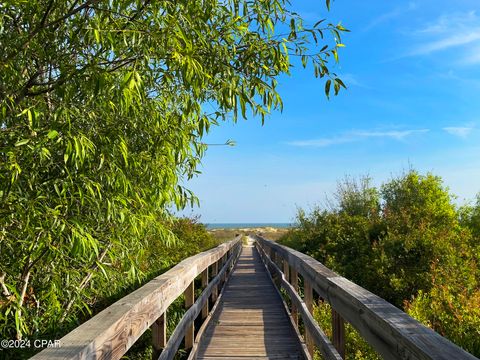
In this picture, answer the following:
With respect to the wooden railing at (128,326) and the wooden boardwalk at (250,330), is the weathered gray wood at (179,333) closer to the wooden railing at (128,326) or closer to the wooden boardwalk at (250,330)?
the wooden railing at (128,326)

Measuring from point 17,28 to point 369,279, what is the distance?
7.17 m

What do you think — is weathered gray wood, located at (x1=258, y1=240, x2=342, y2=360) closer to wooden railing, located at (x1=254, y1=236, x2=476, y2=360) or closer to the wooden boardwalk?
wooden railing, located at (x1=254, y1=236, x2=476, y2=360)

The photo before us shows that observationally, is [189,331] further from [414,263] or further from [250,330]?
[414,263]

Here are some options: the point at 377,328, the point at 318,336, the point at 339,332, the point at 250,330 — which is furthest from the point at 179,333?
the point at 250,330

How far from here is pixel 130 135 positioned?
394 centimetres

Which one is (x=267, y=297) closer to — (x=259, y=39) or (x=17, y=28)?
(x=259, y=39)

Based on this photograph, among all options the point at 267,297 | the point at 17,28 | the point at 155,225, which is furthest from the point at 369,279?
the point at 17,28

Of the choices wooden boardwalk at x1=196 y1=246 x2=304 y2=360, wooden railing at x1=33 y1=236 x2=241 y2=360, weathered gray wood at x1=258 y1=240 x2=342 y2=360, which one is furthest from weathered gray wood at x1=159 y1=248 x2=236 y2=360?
weathered gray wood at x1=258 y1=240 x2=342 y2=360

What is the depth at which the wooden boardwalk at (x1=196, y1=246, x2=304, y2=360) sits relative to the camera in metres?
4.54

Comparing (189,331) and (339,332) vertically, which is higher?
(339,332)

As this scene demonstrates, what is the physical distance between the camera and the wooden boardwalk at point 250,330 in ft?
14.9

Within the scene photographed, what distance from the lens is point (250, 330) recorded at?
5.56 m

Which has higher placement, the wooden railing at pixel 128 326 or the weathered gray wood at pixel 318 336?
the wooden railing at pixel 128 326

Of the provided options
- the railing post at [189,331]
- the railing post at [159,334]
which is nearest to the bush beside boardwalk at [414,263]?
the railing post at [189,331]
